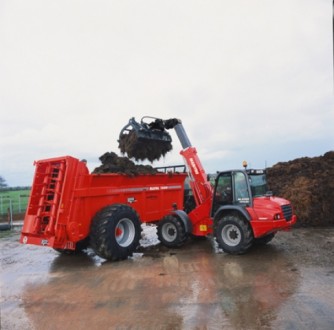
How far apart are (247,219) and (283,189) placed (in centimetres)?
610

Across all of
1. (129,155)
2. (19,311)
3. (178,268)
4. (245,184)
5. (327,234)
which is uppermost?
(129,155)

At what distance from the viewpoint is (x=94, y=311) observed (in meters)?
5.57

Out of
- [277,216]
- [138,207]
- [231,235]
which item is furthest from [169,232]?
[277,216]

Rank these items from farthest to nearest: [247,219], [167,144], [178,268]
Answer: [167,144], [247,219], [178,268]

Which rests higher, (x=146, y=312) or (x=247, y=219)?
(x=247, y=219)

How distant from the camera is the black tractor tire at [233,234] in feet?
28.5

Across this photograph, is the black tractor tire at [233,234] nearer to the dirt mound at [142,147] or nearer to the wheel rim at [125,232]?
the wheel rim at [125,232]

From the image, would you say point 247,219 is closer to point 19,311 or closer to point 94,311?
point 94,311

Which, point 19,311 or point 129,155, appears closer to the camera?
point 19,311

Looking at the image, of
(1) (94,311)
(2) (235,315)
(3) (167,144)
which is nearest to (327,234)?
(3) (167,144)

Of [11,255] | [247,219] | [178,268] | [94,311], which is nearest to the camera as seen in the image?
[94,311]

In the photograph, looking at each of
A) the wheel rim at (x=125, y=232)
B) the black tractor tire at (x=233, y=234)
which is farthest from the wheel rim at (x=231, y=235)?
the wheel rim at (x=125, y=232)

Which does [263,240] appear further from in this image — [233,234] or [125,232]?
[125,232]

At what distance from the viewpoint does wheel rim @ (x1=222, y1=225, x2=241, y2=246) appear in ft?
29.2
